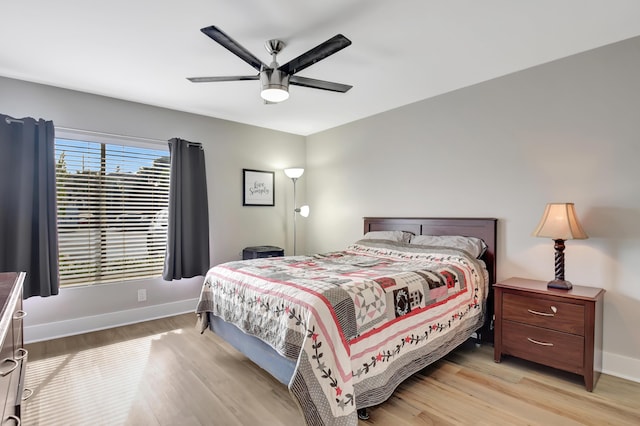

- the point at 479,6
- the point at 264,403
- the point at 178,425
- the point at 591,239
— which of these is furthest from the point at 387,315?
the point at 479,6

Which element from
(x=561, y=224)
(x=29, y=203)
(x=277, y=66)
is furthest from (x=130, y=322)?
(x=561, y=224)

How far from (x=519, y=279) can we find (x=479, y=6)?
7.02 ft

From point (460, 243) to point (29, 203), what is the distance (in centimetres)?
395

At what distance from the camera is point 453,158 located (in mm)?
3410

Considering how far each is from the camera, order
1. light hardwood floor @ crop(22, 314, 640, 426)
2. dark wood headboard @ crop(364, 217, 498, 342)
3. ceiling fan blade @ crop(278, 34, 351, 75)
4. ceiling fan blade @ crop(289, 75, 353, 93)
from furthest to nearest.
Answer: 1. dark wood headboard @ crop(364, 217, 498, 342)
2. ceiling fan blade @ crop(289, 75, 353, 93)
3. light hardwood floor @ crop(22, 314, 640, 426)
4. ceiling fan blade @ crop(278, 34, 351, 75)

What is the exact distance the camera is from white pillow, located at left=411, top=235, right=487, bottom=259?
9.90 feet

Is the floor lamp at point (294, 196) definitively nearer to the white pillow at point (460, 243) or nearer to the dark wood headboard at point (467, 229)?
the dark wood headboard at point (467, 229)

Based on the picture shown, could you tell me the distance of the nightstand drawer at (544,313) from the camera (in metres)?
2.27

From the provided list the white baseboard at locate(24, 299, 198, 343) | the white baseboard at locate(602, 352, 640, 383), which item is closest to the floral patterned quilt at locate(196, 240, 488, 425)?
the white baseboard at locate(602, 352, 640, 383)

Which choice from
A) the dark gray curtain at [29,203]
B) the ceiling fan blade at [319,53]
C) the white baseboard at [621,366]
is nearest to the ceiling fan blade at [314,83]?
the ceiling fan blade at [319,53]

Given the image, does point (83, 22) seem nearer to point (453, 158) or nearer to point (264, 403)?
point (264, 403)

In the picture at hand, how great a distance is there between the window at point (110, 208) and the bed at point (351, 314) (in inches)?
56.8

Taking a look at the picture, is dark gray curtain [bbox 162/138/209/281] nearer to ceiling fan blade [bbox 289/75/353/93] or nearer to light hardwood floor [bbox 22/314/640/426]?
light hardwood floor [bbox 22/314/640/426]

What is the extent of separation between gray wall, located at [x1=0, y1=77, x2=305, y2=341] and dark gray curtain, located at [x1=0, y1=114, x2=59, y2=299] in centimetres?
20
